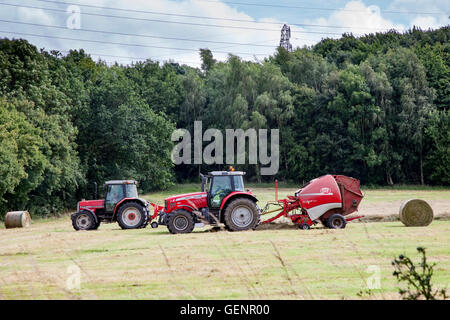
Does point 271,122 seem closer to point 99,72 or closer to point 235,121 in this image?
point 235,121

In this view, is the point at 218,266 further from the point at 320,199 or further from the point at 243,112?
the point at 243,112

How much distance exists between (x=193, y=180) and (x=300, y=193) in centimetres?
4707

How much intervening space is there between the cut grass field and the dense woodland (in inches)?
795

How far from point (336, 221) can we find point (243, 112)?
142ft

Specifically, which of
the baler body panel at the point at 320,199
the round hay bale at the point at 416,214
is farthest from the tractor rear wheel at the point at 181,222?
the round hay bale at the point at 416,214

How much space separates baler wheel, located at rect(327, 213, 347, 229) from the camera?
66.1 ft

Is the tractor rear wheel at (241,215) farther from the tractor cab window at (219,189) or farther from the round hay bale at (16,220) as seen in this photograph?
the round hay bale at (16,220)

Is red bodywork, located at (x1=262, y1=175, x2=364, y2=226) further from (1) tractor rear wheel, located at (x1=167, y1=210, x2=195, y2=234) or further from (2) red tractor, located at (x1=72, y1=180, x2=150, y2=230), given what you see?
(2) red tractor, located at (x1=72, y1=180, x2=150, y2=230)

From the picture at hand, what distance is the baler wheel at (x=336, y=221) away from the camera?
20141 millimetres

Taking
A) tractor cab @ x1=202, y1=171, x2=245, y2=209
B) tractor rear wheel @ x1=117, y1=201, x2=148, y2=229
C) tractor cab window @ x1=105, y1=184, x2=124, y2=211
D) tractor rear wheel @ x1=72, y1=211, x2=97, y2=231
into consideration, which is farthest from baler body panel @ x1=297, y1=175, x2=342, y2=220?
tractor rear wheel @ x1=72, y1=211, x2=97, y2=231

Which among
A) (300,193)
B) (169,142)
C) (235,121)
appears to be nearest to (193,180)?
(235,121)

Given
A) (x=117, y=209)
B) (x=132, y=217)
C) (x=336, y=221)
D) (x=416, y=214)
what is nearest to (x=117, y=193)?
(x=117, y=209)

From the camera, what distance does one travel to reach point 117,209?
76.9 ft

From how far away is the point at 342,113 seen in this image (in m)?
61.5
